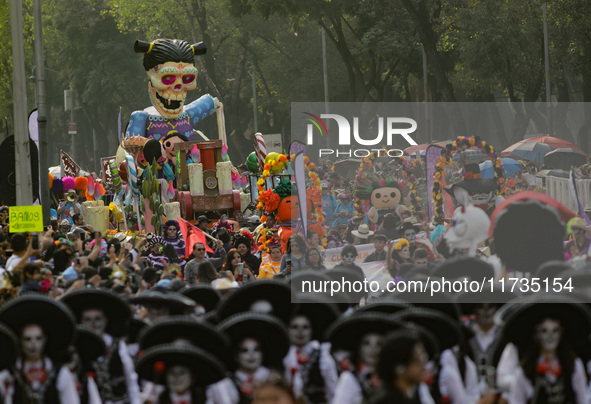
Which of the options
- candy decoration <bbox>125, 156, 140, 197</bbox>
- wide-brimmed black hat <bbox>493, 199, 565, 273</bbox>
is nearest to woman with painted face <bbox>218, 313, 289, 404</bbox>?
wide-brimmed black hat <bbox>493, 199, 565, 273</bbox>

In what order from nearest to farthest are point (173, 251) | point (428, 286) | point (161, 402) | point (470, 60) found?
point (161, 402), point (428, 286), point (173, 251), point (470, 60)

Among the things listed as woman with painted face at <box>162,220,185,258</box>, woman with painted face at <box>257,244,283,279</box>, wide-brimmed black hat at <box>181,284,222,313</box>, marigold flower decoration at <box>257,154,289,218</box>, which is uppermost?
marigold flower decoration at <box>257,154,289,218</box>

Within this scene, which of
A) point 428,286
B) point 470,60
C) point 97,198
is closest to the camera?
point 428,286

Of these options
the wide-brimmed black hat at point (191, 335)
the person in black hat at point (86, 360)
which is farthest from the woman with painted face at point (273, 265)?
the wide-brimmed black hat at point (191, 335)

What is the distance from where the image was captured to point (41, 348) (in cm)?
714

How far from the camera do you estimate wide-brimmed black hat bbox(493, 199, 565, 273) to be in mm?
9555

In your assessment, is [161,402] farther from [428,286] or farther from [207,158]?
[207,158]

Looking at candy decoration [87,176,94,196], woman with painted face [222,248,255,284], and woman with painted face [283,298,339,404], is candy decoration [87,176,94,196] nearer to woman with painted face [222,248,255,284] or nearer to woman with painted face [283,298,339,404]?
woman with painted face [222,248,255,284]

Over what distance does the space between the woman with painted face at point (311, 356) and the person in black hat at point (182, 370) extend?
2.24 feet

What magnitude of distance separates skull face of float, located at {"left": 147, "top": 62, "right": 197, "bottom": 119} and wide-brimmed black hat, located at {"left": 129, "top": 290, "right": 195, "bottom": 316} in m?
15.7

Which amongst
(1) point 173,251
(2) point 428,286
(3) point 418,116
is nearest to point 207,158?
(1) point 173,251

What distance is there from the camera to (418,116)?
40312 millimetres

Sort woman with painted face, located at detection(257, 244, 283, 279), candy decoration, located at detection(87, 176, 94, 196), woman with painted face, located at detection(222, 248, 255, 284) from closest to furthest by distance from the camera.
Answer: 1. woman with painted face, located at detection(222, 248, 255, 284)
2. woman with painted face, located at detection(257, 244, 283, 279)
3. candy decoration, located at detection(87, 176, 94, 196)

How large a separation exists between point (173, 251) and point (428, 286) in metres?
7.50
